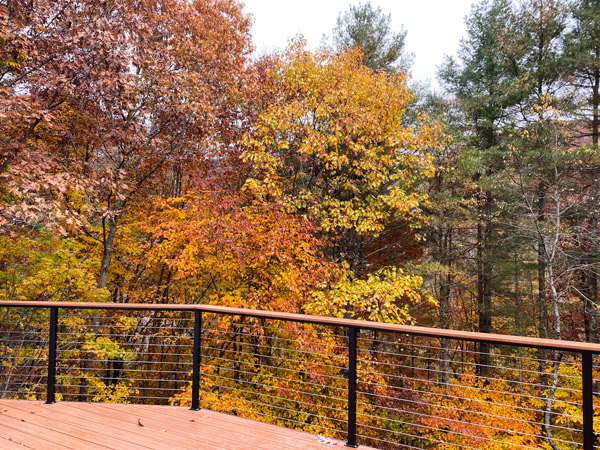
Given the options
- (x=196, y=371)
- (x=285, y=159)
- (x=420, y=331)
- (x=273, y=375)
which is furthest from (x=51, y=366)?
(x=285, y=159)

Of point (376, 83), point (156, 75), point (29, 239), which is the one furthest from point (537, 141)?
point (29, 239)

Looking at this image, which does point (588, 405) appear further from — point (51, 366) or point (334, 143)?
point (334, 143)

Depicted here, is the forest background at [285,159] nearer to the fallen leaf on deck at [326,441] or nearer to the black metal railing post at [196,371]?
the black metal railing post at [196,371]

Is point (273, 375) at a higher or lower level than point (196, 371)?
lower

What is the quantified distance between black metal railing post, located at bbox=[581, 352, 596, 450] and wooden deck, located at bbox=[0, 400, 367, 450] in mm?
1482

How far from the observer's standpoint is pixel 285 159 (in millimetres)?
8820

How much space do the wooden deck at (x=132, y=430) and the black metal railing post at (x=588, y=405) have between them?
1.48 metres

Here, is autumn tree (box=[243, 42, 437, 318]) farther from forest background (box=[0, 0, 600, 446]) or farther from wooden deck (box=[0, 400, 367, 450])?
wooden deck (box=[0, 400, 367, 450])

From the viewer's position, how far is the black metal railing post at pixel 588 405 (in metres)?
1.90

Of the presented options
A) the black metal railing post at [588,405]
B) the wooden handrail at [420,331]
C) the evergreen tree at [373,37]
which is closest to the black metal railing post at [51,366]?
the wooden handrail at [420,331]

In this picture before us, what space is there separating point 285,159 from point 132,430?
6860 mm

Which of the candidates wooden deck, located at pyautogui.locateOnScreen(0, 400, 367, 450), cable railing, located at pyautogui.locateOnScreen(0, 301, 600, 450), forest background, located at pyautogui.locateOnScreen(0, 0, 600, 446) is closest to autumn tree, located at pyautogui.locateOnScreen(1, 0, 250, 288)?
forest background, located at pyautogui.locateOnScreen(0, 0, 600, 446)

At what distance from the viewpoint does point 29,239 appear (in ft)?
20.4

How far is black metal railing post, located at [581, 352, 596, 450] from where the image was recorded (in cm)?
190
